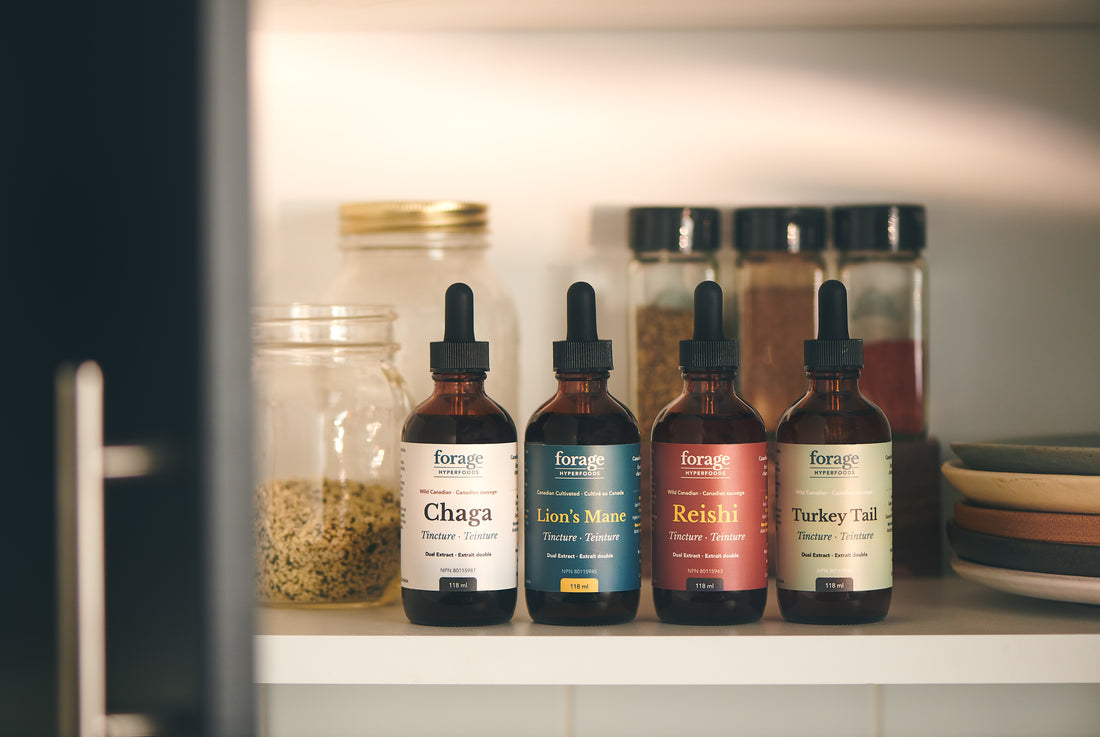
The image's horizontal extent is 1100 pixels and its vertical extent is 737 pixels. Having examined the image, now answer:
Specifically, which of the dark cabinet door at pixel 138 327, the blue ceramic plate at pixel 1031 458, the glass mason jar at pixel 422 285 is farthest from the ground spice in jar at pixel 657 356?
the dark cabinet door at pixel 138 327

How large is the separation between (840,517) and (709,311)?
0.17m

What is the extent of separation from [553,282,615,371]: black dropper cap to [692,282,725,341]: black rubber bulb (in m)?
0.07

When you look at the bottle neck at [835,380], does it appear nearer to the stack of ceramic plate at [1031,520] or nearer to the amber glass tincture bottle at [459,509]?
the stack of ceramic plate at [1031,520]

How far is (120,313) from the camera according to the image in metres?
0.48

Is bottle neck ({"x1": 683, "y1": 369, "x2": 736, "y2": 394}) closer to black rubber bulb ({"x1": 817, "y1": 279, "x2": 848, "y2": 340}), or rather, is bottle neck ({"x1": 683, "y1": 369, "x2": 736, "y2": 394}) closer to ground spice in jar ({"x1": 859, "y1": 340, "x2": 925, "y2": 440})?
black rubber bulb ({"x1": 817, "y1": 279, "x2": 848, "y2": 340})

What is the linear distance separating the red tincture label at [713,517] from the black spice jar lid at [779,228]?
233 mm

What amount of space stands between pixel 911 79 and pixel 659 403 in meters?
0.38

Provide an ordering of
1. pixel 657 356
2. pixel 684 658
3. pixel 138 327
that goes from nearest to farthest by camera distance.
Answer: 1. pixel 138 327
2. pixel 684 658
3. pixel 657 356

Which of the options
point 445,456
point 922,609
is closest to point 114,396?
point 445,456

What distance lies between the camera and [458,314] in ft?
2.36

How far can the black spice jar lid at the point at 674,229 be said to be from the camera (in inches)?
33.8

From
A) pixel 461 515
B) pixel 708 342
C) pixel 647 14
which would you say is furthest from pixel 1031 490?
pixel 647 14

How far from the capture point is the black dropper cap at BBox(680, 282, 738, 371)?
2.30 feet

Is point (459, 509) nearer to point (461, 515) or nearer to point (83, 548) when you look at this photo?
point (461, 515)
